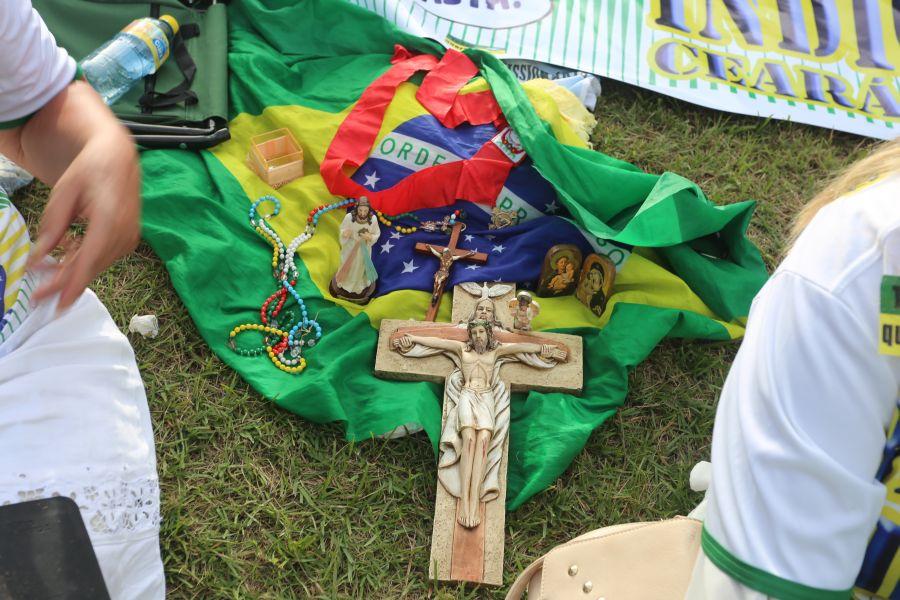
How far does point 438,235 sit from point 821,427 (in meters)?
2.09

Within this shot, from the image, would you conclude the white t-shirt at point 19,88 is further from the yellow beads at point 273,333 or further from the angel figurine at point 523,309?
the angel figurine at point 523,309

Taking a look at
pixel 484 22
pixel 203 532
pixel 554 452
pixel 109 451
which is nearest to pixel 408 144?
pixel 484 22

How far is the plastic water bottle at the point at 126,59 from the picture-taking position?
339 cm

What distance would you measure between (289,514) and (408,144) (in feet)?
4.89

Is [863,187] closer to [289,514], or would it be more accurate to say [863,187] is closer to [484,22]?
[289,514]

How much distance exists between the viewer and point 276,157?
3.40 metres

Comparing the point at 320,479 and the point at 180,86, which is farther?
the point at 180,86

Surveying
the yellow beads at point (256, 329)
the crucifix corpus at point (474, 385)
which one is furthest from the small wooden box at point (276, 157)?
the crucifix corpus at point (474, 385)

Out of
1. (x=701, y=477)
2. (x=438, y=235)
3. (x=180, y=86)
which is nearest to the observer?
(x=701, y=477)

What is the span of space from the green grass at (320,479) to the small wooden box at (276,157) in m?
0.57

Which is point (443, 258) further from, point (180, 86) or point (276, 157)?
point (180, 86)

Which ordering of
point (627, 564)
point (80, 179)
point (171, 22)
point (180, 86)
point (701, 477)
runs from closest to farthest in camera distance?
point (80, 179), point (627, 564), point (701, 477), point (180, 86), point (171, 22)

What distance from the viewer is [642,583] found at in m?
1.74

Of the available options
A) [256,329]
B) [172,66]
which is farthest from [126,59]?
[256,329]
